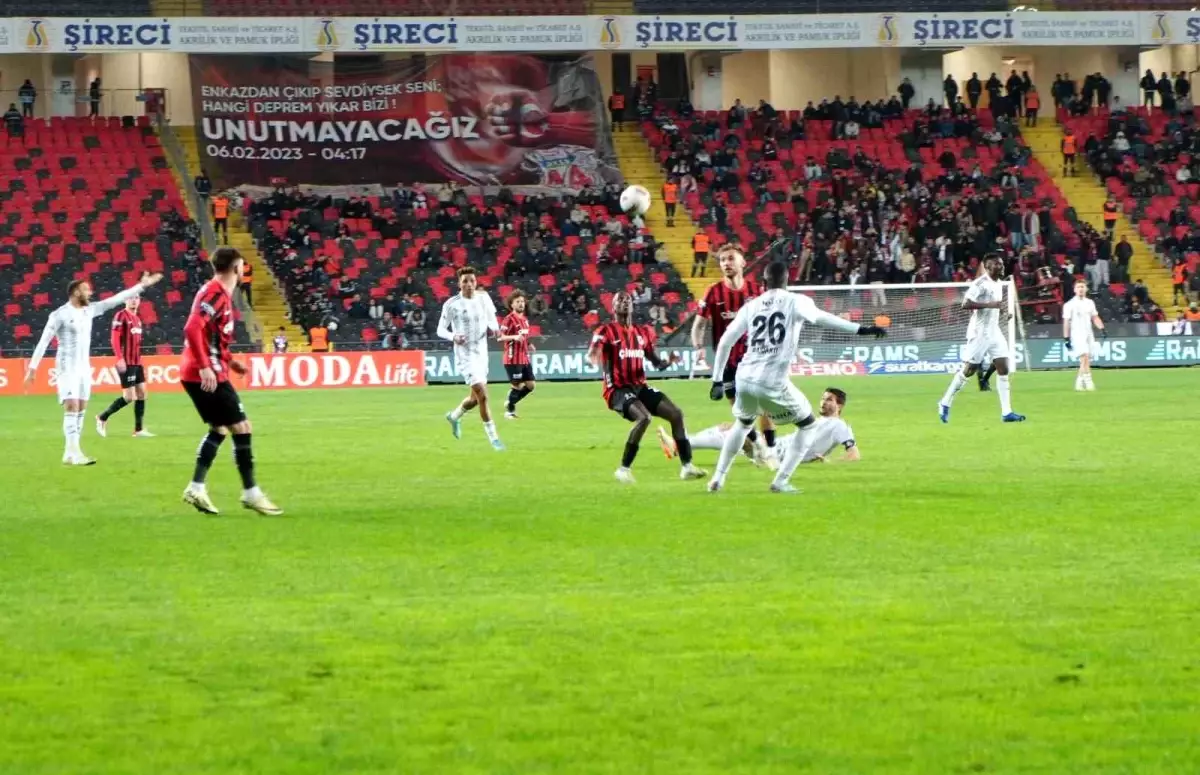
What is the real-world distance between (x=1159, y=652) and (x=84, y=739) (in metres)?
4.61

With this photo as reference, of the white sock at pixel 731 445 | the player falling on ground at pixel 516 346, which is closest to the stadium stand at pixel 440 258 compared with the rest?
the player falling on ground at pixel 516 346

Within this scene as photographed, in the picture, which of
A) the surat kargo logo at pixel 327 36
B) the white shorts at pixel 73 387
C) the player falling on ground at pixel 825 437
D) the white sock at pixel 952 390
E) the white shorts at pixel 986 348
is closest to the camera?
the player falling on ground at pixel 825 437

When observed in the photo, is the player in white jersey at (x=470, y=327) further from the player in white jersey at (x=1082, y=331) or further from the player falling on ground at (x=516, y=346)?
the player in white jersey at (x=1082, y=331)

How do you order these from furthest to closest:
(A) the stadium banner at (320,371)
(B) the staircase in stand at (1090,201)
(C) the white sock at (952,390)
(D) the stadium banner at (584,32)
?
1. (B) the staircase in stand at (1090,201)
2. (D) the stadium banner at (584,32)
3. (A) the stadium banner at (320,371)
4. (C) the white sock at (952,390)

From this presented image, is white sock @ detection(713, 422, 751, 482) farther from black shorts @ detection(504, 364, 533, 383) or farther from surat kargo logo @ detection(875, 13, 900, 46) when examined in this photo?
surat kargo logo @ detection(875, 13, 900, 46)

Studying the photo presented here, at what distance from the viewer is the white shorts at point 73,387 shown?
21.7 m

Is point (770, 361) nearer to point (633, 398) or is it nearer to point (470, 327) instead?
point (633, 398)

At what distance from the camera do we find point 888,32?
190ft

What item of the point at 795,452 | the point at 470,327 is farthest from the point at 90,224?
the point at 795,452

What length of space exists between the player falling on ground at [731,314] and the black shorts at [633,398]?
0.66 metres

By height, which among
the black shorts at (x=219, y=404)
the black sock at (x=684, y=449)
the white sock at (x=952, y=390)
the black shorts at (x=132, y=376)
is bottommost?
the white sock at (x=952, y=390)

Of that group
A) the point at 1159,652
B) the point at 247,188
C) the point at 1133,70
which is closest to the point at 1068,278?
the point at 1133,70

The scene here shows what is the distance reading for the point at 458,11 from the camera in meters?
57.6

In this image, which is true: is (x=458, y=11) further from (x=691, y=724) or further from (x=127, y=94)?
(x=691, y=724)
